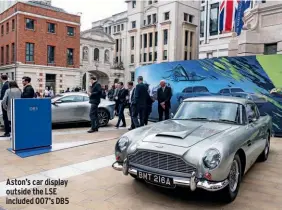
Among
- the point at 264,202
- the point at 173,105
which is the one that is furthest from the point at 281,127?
the point at 264,202

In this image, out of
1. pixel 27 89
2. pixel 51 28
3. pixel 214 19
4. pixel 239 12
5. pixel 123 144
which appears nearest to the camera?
pixel 123 144

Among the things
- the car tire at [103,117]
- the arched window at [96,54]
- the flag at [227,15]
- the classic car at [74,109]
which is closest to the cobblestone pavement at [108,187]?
the classic car at [74,109]

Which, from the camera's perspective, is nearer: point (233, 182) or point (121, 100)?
point (233, 182)

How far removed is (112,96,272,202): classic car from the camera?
3.42 metres

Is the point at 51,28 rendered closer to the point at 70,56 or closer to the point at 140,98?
the point at 70,56

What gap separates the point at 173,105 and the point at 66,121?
4388 mm

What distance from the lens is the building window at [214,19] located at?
1566 inches

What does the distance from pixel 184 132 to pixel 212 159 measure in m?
0.73

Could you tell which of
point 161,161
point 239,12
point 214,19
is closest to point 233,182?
point 161,161

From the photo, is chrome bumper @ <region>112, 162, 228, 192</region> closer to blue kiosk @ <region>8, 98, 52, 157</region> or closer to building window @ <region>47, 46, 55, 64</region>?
blue kiosk @ <region>8, 98, 52, 157</region>

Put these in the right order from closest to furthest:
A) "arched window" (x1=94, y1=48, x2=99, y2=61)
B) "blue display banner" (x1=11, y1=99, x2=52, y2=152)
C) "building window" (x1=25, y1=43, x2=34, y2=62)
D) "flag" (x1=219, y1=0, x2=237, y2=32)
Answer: "blue display banner" (x1=11, y1=99, x2=52, y2=152) < "flag" (x1=219, y1=0, x2=237, y2=32) < "building window" (x1=25, y1=43, x2=34, y2=62) < "arched window" (x1=94, y1=48, x2=99, y2=61)

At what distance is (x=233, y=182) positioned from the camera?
3.87m

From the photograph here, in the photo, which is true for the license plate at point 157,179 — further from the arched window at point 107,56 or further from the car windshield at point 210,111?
the arched window at point 107,56

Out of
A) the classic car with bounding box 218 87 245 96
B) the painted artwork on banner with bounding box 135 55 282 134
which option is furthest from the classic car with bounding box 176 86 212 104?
the classic car with bounding box 218 87 245 96
